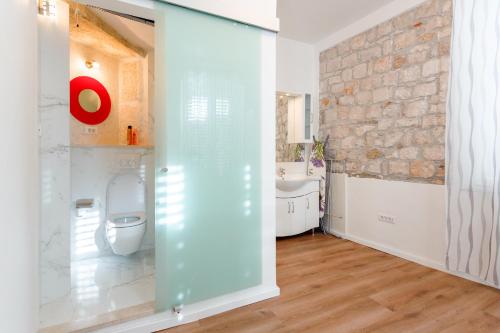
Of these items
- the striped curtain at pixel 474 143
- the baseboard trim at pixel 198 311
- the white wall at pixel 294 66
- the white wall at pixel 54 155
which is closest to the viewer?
the baseboard trim at pixel 198 311

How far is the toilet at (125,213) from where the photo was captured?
96.0 inches

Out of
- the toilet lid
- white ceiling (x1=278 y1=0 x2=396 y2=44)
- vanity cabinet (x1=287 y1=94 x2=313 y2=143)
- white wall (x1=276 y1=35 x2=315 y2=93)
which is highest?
white ceiling (x1=278 y1=0 x2=396 y2=44)

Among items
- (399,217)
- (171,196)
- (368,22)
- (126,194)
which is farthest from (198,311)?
(368,22)

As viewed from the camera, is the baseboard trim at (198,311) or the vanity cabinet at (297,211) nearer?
the baseboard trim at (198,311)

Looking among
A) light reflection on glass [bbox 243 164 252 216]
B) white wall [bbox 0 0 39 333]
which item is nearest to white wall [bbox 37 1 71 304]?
white wall [bbox 0 0 39 333]

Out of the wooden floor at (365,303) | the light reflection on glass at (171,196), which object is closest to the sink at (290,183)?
the wooden floor at (365,303)

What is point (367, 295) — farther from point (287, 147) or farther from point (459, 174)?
point (287, 147)

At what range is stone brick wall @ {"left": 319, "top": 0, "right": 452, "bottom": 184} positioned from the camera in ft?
8.50

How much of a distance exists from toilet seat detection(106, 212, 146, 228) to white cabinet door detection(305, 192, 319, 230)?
2056mm

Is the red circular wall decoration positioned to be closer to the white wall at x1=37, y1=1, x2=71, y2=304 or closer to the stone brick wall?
the white wall at x1=37, y1=1, x2=71, y2=304

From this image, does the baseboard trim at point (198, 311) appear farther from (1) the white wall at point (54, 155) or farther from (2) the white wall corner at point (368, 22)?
(2) the white wall corner at point (368, 22)

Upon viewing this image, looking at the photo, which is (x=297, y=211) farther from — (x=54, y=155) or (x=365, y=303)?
(x=54, y=155)

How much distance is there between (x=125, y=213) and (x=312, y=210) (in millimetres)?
2321

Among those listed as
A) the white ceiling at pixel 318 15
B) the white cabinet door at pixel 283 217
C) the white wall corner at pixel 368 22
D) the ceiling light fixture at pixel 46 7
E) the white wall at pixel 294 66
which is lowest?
the white cabinet door at pixel 283 217
